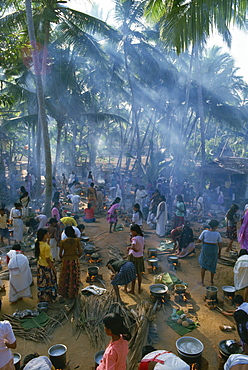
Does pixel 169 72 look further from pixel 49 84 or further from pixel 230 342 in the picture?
pixel 230 342

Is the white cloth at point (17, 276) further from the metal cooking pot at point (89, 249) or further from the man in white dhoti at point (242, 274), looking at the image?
the man in white dhoti at point (242, 274)

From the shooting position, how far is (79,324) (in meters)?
5.04

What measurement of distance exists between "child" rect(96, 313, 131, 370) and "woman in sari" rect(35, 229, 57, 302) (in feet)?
9.82

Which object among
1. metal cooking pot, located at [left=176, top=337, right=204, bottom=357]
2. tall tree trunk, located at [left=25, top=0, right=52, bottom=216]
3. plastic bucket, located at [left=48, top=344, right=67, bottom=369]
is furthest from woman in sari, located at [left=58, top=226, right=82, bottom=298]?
tall tree trunk, located at [left=25, top=0, right=52, bottom=216]

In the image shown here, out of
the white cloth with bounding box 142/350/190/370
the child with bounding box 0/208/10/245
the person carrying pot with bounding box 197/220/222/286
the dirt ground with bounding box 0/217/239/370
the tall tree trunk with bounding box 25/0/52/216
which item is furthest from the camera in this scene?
the tall tree trunk with bounding box 25/0/52/216

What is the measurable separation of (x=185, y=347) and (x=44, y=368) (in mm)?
2191

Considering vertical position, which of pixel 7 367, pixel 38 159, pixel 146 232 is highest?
pixel 38 159

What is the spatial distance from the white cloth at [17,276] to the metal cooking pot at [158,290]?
8.49ft

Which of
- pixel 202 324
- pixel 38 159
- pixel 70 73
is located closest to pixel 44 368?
pixel 202 324

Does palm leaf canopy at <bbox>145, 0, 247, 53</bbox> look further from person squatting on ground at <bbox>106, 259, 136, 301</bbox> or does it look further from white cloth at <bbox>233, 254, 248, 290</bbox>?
person squatting on ground at <bbox>106, 259, 136, 301</bbox>

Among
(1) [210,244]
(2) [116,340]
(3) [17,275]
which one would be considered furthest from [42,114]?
(2) [116,340]

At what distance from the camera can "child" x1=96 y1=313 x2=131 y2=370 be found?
273cm

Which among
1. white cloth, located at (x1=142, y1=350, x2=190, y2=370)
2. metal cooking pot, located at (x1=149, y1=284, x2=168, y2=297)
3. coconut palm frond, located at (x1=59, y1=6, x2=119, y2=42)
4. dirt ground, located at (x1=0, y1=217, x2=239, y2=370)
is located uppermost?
coconut palm frond, located at (x1=59, y1=6, x2=119, y2=42)

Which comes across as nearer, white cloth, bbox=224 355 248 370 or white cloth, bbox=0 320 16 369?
white cloth, bbox=224 355 248 370
